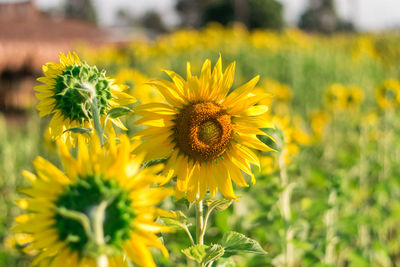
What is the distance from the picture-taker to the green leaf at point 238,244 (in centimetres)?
96

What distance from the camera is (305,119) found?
623cm

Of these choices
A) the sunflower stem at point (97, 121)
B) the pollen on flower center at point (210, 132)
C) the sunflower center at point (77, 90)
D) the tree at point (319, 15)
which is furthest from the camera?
the tree at point (319, 15)

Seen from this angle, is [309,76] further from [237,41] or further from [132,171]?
[132,171]

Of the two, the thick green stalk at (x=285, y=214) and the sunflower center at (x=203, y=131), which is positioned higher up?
the sunflower center at (x=203, y=131)

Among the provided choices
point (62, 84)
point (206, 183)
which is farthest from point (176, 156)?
point (62, 84)

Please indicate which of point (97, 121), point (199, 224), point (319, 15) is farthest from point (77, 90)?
point (319, 15)

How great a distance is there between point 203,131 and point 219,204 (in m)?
0.22

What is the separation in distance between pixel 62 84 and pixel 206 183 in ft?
1.61

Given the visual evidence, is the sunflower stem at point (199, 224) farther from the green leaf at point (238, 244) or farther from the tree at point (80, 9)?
the tree at point (80, 9)

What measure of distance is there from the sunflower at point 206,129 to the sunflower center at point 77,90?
11 cm

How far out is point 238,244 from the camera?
3.23ft

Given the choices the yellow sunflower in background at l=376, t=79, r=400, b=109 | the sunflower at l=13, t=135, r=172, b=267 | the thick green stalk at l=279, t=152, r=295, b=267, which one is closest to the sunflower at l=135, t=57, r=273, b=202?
the sunflower at l=13, t=135, r=172, b=267

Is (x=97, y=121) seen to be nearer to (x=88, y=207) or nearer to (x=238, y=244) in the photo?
(x=88, y=207)

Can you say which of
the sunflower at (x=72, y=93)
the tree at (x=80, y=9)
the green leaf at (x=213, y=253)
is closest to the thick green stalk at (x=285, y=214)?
the green leaf at (x=213, y=253)
